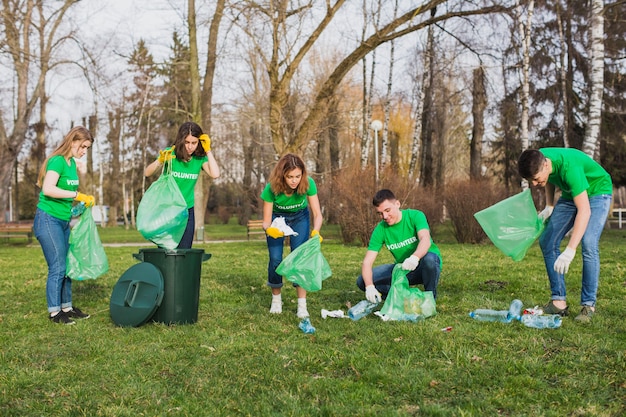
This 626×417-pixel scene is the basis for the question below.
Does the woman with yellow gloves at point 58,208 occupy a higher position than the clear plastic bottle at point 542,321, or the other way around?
the woman with yellow gloves at point 58,208

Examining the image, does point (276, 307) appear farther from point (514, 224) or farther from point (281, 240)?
point (514, 224)

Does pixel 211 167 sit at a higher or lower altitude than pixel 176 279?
higher

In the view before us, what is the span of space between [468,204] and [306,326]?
966cm

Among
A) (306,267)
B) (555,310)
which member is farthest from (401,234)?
(555,310)

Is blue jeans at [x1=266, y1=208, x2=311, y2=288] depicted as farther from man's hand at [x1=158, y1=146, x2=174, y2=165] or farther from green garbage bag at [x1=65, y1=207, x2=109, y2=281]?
green garbage bag at [x1=65, y1=207, x2=109, y2=281]

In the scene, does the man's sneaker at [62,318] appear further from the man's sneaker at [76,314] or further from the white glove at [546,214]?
the white glove at [546,214]

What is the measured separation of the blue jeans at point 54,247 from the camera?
464 cm

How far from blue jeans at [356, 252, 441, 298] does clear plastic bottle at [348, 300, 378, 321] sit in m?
0.36

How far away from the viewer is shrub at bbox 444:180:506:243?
1306 centimetres

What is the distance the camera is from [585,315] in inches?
167

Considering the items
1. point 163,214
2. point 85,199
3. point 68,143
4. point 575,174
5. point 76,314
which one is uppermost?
point 68,143

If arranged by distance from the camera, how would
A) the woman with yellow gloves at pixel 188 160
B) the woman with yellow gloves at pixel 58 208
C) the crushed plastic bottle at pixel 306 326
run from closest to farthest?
the crushed plastic bottle at pixel 306 326, the woman with yellow gloves at pixel 58 208, the woman with yellow gloves at pixel 188 160

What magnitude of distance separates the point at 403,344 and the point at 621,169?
21.3 m

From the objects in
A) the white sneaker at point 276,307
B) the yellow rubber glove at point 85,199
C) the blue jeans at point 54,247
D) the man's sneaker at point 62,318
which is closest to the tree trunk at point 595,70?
the white sneaker at point 276,307
